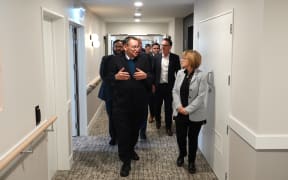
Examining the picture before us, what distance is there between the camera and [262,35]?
248 centimetres

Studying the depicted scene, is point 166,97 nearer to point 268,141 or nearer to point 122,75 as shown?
point 122,75

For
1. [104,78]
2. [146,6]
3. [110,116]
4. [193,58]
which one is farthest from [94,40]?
[193,58]

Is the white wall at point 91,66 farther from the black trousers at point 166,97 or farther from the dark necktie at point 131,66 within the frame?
the dark necktie at point 131,66

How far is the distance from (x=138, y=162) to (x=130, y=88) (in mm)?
1210

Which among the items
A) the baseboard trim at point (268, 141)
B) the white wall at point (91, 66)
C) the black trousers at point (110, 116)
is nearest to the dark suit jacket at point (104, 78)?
the black trousers at point (110, 116)

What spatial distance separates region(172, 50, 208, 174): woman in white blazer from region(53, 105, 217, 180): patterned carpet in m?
0.25

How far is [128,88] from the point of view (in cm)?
383

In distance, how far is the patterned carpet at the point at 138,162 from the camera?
400 cm

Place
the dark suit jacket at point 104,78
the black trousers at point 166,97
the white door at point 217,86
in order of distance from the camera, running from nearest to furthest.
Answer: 1. the white door at point 217,86
2. the dark suit jacket at point 104,78
3. the black trousers at point 166,97

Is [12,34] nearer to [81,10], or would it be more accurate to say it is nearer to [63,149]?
[63,149]

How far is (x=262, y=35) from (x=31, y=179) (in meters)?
2.13

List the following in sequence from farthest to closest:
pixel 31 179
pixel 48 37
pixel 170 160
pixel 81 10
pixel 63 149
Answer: pixel 81 10 < pixel 170 160 < pixel 63 149 < pixel 48 37 < pixel 31 179

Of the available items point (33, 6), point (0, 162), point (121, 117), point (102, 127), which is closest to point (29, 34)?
point (33, 6)

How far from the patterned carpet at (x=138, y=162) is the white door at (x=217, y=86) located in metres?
0.29
